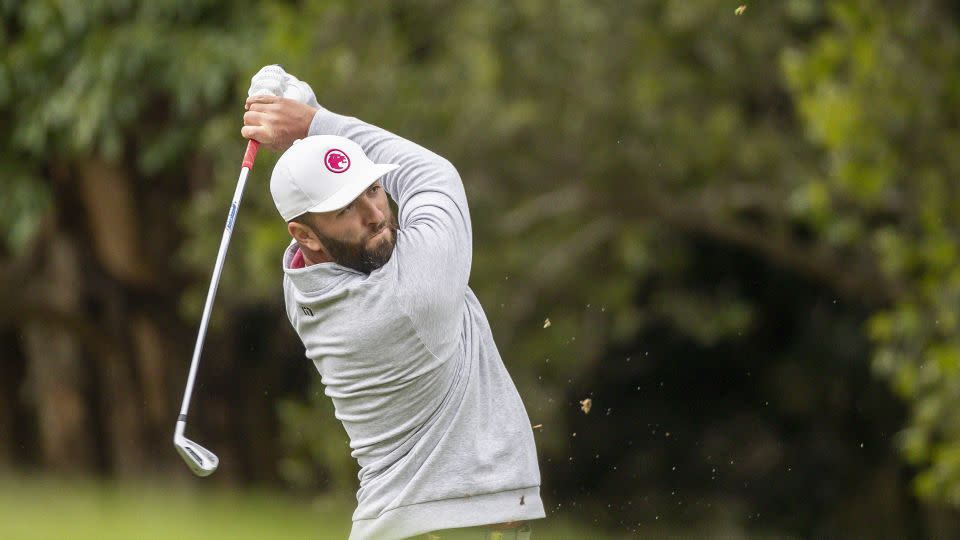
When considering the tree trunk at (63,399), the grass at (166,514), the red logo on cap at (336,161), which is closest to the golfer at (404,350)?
the red logo on cap at (336,161)

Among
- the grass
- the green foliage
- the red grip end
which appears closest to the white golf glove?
the red grip end

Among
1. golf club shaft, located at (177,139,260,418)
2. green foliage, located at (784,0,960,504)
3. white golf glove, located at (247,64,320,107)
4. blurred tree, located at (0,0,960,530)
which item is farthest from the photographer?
blurred tree, located at (0,0,960,530)

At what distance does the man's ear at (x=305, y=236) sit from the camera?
3197 millimetres

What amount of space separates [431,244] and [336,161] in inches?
10.2

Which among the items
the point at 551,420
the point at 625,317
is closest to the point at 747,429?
the point at 625,317

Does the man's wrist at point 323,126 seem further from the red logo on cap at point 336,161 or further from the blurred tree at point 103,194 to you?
the blurred tree at point 103,194

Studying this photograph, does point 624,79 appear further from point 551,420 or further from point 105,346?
point 105,346

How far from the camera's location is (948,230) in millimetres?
8016

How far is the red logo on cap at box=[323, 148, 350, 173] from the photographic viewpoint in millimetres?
3156

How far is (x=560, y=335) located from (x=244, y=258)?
2.35m

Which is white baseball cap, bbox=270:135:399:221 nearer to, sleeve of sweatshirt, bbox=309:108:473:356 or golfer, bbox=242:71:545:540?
golfer, bbox=242:71:545:540

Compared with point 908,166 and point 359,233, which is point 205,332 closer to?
point 359,233

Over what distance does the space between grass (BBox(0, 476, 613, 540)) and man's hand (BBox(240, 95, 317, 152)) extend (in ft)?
21.2

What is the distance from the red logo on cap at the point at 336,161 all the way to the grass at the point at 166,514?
6.80 meters
